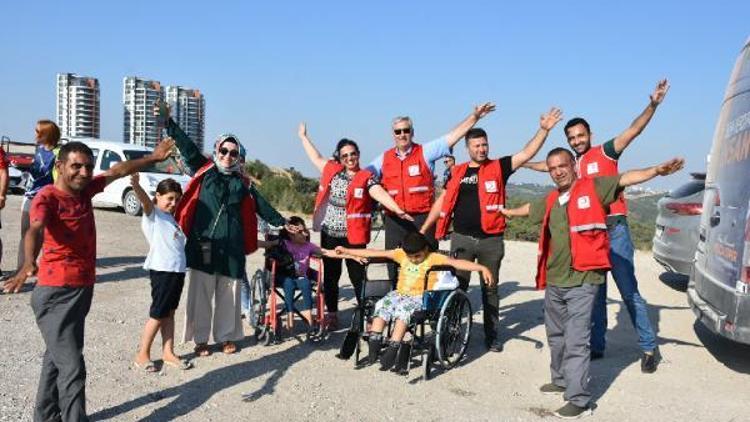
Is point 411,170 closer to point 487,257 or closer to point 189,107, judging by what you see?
point 487,257

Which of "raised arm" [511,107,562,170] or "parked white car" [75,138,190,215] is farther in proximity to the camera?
"parked white car" [75,138,190,215]

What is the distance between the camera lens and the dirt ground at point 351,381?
16.5 feet

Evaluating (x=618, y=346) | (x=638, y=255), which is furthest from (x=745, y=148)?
(x=638, y=255)

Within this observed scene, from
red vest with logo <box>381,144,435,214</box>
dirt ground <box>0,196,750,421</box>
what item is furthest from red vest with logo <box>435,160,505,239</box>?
dirt ground <box>0,196,750,421</box>

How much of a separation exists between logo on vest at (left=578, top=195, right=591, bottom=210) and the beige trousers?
3.10 meters

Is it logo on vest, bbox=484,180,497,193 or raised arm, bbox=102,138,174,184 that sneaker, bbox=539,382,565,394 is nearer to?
logo on vest, bbox=484,180,497,193

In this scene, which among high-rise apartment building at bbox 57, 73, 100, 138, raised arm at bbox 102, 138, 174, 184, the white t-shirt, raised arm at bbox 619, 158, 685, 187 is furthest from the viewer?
high-rise apartment building at bbox 57, 73, 100, 138

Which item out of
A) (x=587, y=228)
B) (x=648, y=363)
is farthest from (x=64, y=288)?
(x=648, y=363)

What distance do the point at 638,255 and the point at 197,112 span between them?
3251 cm

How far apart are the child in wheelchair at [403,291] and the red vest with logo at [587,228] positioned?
1.06 metres

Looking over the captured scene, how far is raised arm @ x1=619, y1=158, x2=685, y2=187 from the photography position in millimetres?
5020

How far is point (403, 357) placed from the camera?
5855 mm

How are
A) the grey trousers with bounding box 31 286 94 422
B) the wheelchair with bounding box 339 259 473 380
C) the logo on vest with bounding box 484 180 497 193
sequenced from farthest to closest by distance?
the logo on vest with bounding box 484 180 497 193
the wheelchair with bounding box 339 259 473 380
the grey trousers with bounding box 31 286 94 422

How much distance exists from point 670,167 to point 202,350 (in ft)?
13.9
